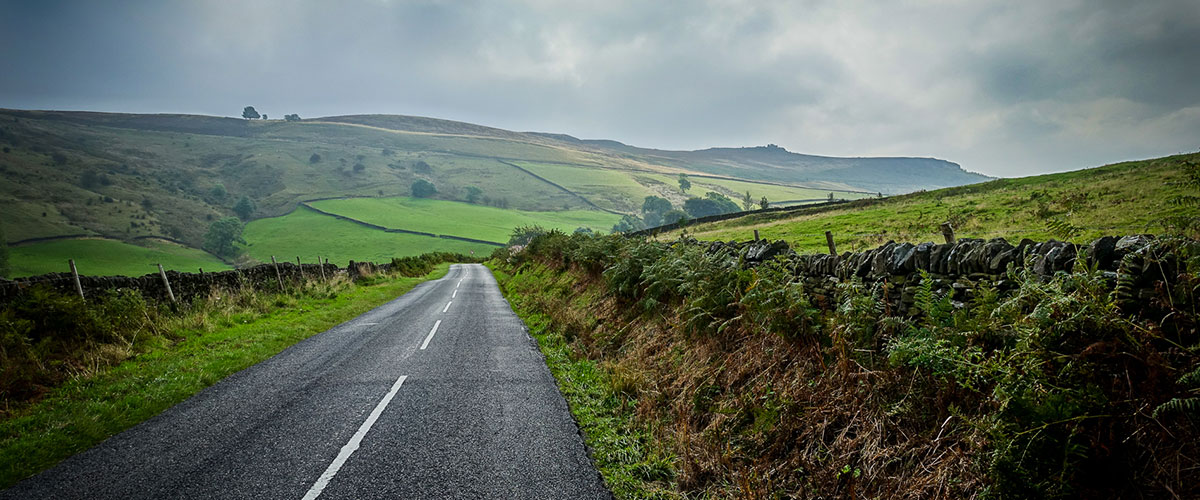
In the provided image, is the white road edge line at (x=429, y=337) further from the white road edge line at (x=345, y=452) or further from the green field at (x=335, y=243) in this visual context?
the green field at (x=335, y=243)

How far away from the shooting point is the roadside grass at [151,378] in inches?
212

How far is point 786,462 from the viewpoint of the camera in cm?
430

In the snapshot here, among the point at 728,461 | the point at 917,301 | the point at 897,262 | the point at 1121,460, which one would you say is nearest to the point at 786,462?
the point at 728,461

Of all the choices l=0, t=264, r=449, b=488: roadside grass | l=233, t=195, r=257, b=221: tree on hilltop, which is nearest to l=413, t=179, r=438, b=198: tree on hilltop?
l=233, t=195, r=257, b=221: tree on hilltop

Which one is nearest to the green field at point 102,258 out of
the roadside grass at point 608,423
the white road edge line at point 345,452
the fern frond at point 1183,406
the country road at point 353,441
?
the country road at point 353,441

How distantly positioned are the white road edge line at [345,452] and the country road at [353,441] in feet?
0.06

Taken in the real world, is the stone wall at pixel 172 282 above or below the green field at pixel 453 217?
above

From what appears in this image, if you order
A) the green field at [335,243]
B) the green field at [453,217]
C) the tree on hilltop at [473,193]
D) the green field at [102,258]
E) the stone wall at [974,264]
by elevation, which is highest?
the stone wall at [974,264]

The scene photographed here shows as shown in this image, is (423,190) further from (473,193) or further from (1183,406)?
(1183,406)

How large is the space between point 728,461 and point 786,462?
532 mm

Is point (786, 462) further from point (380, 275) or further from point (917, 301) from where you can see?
point (380, 275)

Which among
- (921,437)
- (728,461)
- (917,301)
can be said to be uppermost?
(917,301)

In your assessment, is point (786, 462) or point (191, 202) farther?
point (191, 202)

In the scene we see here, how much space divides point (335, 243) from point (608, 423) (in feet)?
327
